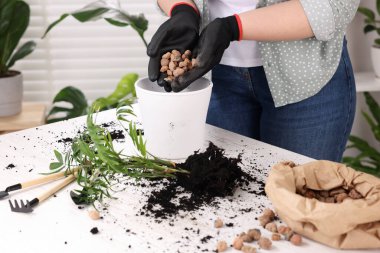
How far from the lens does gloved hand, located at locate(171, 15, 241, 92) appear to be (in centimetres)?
119

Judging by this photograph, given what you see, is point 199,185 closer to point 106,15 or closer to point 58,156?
point 58,156

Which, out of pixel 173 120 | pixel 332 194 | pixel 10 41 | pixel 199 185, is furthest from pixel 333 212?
pixel 10 41

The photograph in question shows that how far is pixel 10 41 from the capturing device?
2287mm

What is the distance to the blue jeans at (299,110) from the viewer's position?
1.43 m

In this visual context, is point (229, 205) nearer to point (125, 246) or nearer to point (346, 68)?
point (125, 246)

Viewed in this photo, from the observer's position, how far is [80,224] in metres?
0.96

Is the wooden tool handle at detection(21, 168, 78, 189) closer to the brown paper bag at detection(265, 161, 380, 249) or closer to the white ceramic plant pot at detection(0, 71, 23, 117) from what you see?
the brown paper bag at detection(265, 161, 380, 249)

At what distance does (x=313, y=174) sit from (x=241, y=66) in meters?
0.52

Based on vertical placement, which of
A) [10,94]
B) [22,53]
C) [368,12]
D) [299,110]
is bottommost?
[10,94]

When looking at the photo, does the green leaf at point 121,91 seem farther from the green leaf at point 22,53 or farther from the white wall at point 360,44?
the white wall at point 360,44

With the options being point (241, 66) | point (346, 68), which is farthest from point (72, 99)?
point (346, 68)

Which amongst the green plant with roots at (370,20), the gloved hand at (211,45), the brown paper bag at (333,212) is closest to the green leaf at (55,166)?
the gloved hand at (211,45)

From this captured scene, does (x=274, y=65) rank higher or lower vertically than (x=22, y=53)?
higher

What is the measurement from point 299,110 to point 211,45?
13.4 inches
